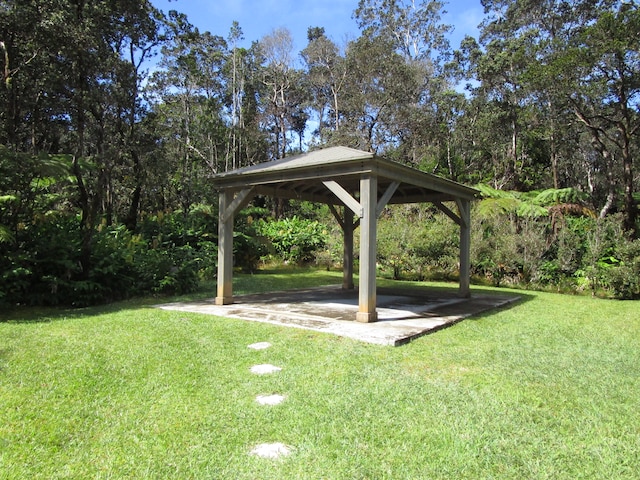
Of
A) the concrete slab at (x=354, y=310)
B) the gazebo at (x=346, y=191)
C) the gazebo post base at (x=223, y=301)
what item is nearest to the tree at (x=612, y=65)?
the gazebo at (x=346, y=191)

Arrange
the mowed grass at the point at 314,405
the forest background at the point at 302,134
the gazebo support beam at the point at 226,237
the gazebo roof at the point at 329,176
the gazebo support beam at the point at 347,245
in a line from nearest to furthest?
the mowed grass at the point at 314,405 < the gazebo roof at the point at 329,176 < the gazebo support beam at the point at 226,237 < the forest background at the point at 302,134 < the gazebo support beam at the point at 347,245

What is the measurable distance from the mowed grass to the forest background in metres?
3.47

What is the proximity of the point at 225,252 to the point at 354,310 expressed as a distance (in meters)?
2.43

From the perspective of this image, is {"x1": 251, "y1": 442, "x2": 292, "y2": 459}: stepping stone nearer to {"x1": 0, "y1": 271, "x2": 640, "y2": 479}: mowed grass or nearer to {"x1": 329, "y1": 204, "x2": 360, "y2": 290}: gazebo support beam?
{"x1": 0, "y1": 271, "x2": 640, "y2": 479}: mowed grass

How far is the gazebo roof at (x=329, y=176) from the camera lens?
5660 millimetres

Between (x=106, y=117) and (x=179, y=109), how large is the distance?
11963mm

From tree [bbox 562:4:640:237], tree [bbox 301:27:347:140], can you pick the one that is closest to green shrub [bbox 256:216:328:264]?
tree [bbox 562:4:640:237]

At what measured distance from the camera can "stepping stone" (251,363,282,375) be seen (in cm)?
369

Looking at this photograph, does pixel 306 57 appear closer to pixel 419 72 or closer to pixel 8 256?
pixel 419 72

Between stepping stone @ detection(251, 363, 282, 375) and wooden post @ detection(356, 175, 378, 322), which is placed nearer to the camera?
stepping stone @ detection(251, 363, 282, 375)

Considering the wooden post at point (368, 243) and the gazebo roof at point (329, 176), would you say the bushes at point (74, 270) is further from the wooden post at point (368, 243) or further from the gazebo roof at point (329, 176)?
the wooden post at point (368, 243)

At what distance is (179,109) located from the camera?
930 inches

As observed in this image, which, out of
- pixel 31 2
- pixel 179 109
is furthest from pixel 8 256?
pixel 179 109

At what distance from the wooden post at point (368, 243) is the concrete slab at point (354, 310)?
280 millimetres
